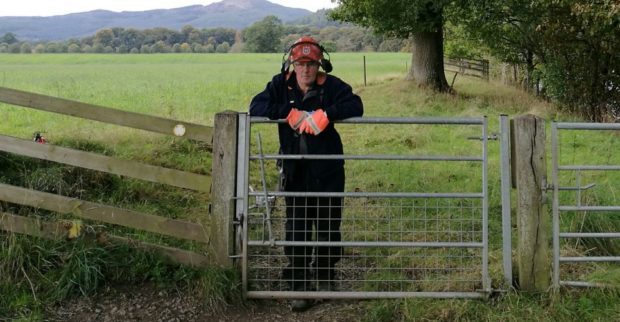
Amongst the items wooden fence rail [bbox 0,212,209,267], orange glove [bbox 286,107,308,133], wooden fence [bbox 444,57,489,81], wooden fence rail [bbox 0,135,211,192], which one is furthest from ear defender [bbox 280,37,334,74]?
wooden fence [bbox 444,57,489,81]

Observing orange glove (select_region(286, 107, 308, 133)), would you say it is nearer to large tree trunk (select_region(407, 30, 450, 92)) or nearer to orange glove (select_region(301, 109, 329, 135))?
orange glove (select_region(301, 109, 329, 135))

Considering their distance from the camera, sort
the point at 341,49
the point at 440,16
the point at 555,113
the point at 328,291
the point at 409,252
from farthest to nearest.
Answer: the point at 341,49 < the point at 440,16 < the point at 555,113 < the point at 409,252 < the point at 328,291

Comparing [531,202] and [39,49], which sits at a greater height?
[39,49]

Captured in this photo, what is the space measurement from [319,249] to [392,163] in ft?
14.3

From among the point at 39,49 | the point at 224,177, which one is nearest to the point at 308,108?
the point at 224,177

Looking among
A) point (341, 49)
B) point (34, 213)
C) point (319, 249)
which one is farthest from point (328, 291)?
point (341, 49)

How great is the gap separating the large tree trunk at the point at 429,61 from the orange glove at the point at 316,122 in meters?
17.1

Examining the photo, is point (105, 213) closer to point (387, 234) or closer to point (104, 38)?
point (387, 234)

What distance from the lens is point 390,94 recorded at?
20156mm

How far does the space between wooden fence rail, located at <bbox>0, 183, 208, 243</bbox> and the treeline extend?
81410 millimetres

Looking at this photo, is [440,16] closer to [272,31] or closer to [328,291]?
[328,291]

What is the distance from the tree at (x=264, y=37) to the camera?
3957 inches

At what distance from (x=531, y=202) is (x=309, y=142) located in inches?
67.3

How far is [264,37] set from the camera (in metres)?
102
